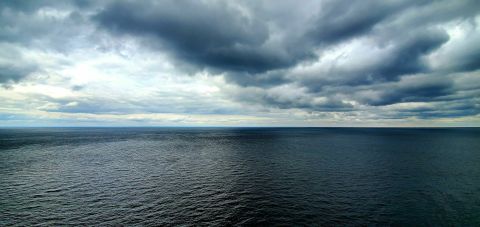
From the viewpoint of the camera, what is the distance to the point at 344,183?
53.7 m

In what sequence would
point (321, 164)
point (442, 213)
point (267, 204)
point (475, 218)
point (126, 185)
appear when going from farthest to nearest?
point (321, 164), point (126, 185), point (267, 204), point (442, 213), point (475, 218)

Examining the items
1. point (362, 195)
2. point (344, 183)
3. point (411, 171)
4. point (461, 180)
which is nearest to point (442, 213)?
point (362, 195)

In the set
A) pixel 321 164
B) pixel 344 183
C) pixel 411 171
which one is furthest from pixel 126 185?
pixel 411 171

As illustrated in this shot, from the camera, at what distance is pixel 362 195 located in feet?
148

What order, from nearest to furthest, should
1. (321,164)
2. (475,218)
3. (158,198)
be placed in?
(475,218), (158,198), (321,164)

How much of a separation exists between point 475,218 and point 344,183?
22830 mm

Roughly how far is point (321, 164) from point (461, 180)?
1416 inches

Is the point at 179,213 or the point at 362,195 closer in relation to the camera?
the point at 179,213

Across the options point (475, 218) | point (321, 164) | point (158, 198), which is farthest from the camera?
point (321, 164)

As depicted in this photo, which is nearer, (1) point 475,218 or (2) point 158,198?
(1) point 475,218

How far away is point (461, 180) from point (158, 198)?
76771 mm

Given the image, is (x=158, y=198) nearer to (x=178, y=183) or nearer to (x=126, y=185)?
Result: (x=178, y=183)

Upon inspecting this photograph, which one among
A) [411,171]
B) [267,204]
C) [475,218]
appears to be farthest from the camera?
[411,171]

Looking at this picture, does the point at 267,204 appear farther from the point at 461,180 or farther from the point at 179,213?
the point at 461,180
